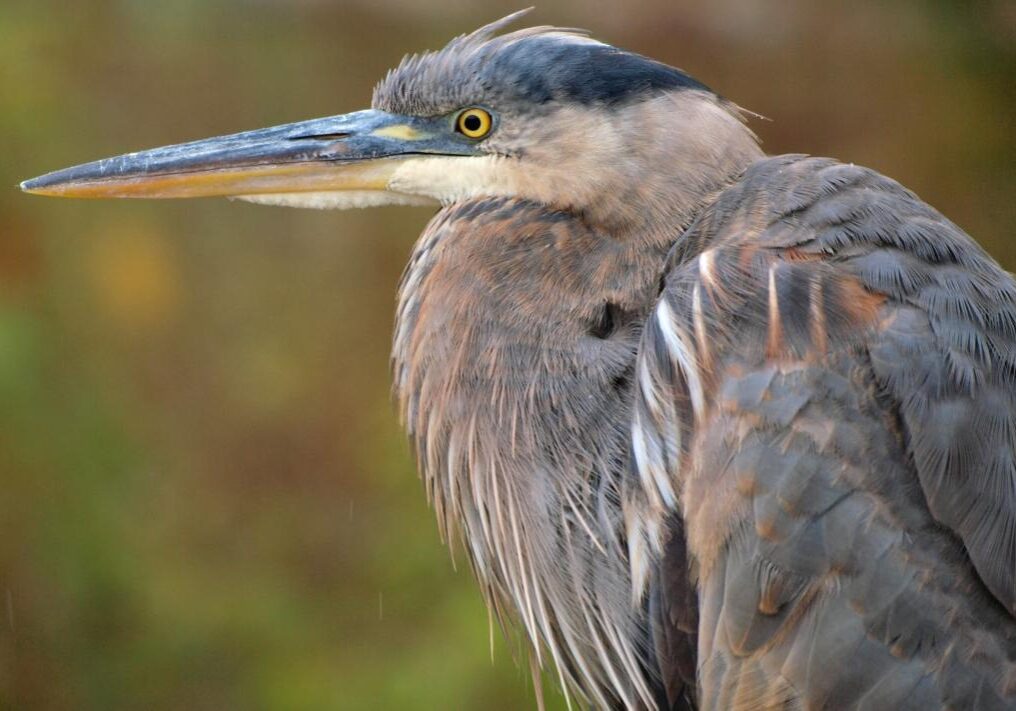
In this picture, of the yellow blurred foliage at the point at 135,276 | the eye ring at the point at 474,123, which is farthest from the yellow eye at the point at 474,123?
the yellow blurred foliage at the point at 135,276

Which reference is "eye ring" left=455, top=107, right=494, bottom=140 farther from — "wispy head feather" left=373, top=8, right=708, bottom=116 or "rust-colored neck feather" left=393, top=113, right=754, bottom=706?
"rust-colored neck feather" left=393, top=113, right=754, bottom=706

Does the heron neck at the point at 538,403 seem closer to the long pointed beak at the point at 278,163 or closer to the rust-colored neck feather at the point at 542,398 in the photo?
the rust-colored neck feather at the point at 542,398

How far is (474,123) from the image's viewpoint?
2379 mm

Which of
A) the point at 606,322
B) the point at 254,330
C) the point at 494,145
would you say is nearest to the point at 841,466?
the point at 606,322

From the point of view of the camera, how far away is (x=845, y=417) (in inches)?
75.2

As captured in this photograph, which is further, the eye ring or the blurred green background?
the blurred green background

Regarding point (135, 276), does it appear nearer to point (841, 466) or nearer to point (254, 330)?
point (254, 330)

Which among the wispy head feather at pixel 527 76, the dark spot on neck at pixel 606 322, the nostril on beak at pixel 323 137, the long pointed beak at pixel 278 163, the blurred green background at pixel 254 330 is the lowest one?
the blurred green background at pixel 254 330

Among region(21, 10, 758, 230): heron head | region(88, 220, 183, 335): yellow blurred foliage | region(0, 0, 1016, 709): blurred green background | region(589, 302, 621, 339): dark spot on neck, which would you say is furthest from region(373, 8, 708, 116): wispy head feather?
region(88, 220, 183, 335): yellow blurred foliage

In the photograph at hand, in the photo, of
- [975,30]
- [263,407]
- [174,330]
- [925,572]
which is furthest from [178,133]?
[925,572]

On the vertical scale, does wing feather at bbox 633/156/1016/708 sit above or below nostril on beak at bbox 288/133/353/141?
below

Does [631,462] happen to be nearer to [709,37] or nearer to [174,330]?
[174,330]

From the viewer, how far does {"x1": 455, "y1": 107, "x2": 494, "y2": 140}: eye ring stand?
2365 millimetres

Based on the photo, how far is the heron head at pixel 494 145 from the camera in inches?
89.3
